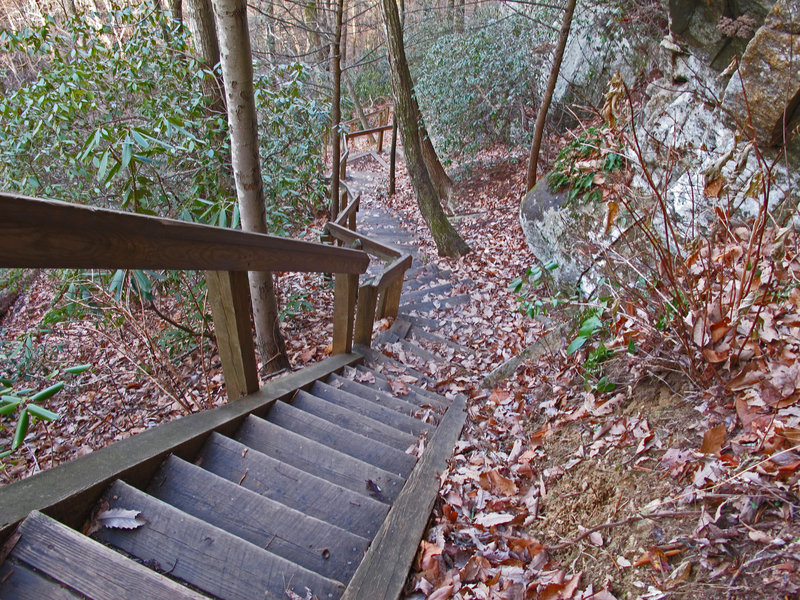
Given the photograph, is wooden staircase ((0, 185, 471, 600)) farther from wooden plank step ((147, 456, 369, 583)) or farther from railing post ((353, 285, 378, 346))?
railing post ((353, 285, 378, 346))

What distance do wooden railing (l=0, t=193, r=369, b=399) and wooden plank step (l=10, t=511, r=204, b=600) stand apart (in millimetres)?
902

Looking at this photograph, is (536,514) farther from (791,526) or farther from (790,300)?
(790,300)

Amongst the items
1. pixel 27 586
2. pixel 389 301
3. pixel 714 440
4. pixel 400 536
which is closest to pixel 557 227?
pixel 389 301

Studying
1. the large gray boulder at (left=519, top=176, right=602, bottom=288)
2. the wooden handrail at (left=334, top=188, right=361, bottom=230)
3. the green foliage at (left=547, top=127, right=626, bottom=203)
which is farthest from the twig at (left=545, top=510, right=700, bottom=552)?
the wooden handrail at (left=334, top=188, right=361, bottom=230)

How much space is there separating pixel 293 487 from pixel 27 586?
112 cm

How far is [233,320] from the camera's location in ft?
8.82

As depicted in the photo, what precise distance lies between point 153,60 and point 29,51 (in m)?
1.46

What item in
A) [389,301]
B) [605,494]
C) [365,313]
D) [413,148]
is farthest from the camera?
[413,148]

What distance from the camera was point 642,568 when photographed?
1773 mm

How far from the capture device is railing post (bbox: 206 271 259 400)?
8.66ft

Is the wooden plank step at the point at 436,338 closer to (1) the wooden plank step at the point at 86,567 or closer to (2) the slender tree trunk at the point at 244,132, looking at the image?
(2) the slender tree trunk at the point at 244,132

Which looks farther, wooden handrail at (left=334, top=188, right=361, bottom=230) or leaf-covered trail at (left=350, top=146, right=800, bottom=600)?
wooden handrail at (left=334, top=188, right=361, bottom=230)

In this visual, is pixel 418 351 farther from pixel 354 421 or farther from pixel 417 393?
pixel 354 421

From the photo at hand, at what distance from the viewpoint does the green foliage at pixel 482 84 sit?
11.5 m
